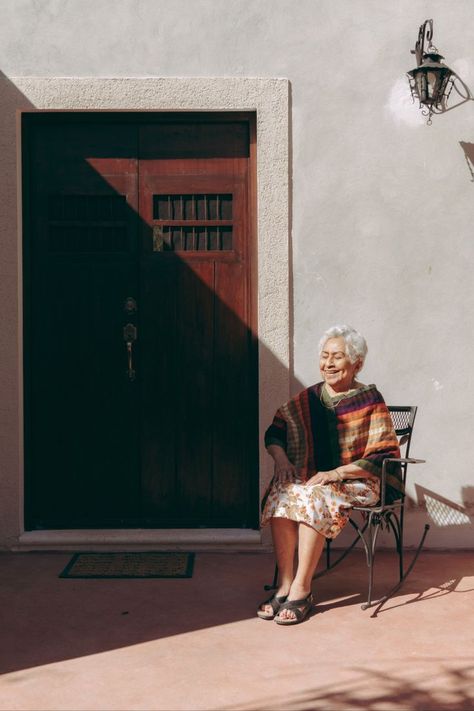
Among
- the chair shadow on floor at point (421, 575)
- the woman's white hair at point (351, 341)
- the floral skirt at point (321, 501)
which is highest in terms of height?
the woman's white hair at point (351, 341)

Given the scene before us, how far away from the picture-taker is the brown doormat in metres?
4.91

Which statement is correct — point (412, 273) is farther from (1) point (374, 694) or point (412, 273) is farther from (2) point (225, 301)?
(1) point (374, 694)

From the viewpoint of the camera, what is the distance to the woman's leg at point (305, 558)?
4195 mm

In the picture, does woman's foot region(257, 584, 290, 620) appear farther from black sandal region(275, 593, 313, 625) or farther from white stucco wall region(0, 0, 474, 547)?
white stucco wall region(0, 0, 474, 547)

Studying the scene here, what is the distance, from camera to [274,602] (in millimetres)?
4215

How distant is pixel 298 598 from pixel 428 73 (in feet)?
10.1

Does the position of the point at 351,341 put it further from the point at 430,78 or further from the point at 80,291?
the point at 80,291

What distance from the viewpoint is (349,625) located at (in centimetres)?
409

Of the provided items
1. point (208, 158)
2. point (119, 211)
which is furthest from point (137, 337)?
point (208, 158)

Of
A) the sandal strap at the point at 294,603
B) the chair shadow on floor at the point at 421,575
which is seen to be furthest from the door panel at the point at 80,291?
the sandal strap at the point at 294,603

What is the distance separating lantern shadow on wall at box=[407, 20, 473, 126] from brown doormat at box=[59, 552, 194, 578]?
3.06m

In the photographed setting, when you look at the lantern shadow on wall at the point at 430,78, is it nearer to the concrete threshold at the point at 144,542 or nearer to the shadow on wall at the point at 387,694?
the concrete threshold at the point at 144,542

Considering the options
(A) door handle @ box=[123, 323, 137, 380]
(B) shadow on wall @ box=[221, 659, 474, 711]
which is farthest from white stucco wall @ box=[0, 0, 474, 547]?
(B) shadow on wall @ box=[221, 659, 474, 711]

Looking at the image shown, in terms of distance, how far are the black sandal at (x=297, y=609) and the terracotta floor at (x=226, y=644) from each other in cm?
5
